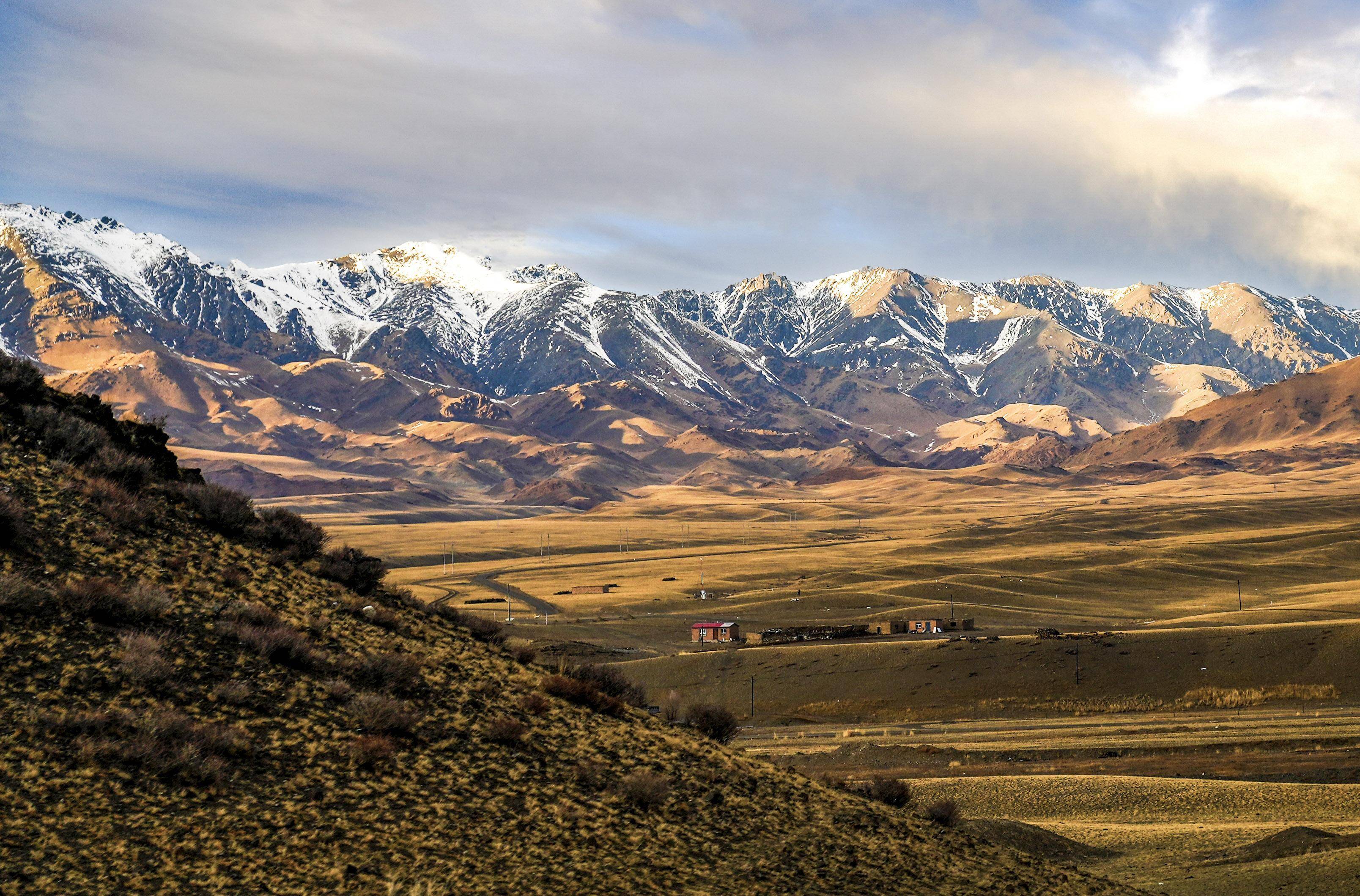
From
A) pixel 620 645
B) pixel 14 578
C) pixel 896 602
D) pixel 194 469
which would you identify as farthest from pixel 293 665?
pixel 896 602

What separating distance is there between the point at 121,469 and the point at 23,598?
6228 millimetres

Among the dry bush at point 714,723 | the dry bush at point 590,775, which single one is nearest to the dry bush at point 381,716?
the dry bush at point 590,775

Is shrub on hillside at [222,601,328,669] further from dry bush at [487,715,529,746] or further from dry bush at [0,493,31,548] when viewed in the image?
dry bush at [0,493,31,548]

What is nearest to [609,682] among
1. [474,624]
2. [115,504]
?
[474,624]

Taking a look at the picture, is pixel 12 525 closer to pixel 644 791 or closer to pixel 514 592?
pixel 644 791

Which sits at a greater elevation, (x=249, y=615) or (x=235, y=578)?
(x=235, y=578)

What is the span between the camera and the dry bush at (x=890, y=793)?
21828 millimetres

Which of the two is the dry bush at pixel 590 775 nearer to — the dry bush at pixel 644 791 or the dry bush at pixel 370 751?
the dry bush at pixel 644 791

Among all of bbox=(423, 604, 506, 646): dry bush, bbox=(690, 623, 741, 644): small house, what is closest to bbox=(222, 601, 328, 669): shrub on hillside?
bbox=(423, 604, 506, 646): dry bush

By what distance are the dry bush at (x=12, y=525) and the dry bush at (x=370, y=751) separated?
20.3 ft

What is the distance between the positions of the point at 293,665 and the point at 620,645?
263 ft

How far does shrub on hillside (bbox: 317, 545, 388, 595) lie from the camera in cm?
2325

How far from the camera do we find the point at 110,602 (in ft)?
54.5

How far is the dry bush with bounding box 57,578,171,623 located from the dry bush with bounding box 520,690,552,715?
5728 mm
